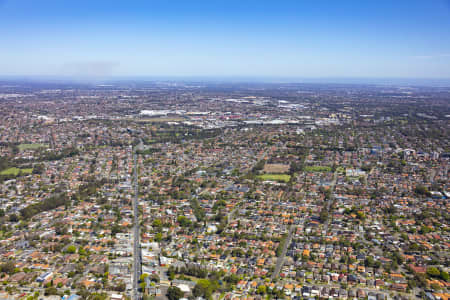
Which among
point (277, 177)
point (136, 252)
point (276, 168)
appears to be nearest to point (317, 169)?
point (276, 168)

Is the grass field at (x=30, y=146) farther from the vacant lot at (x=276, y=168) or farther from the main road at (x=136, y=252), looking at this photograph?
the vacant lot at (x=276, y=168)

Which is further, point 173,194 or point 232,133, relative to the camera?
point 232,133

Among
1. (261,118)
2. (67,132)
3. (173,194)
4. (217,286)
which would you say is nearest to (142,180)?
(173,194)

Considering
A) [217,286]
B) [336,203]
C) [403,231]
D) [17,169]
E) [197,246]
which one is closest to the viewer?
[217,286]

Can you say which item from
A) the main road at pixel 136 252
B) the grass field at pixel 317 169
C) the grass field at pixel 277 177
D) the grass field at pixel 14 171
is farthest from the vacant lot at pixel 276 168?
the grass field at pixel 14 171

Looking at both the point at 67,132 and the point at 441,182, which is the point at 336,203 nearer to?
the point at 441,182

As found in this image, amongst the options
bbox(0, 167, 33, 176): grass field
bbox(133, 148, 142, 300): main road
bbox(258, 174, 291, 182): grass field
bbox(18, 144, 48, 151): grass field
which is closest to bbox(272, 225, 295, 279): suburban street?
bbox(133, 148, 142, 300): main road

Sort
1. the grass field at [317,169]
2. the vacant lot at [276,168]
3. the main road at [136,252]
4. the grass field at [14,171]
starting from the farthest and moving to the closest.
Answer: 1. the grass field at [317,169]
2. the vacant lot at [276,168]
3. the grass field at [14,171]
4. the main road at [136,252]

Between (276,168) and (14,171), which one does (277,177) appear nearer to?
(276,168)

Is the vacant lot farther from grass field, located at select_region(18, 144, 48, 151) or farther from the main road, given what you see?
grass field, located at select_region(18, 144, 48, 151)

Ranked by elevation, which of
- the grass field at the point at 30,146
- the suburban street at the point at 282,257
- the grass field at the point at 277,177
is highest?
the grass field at the point at 30,146
